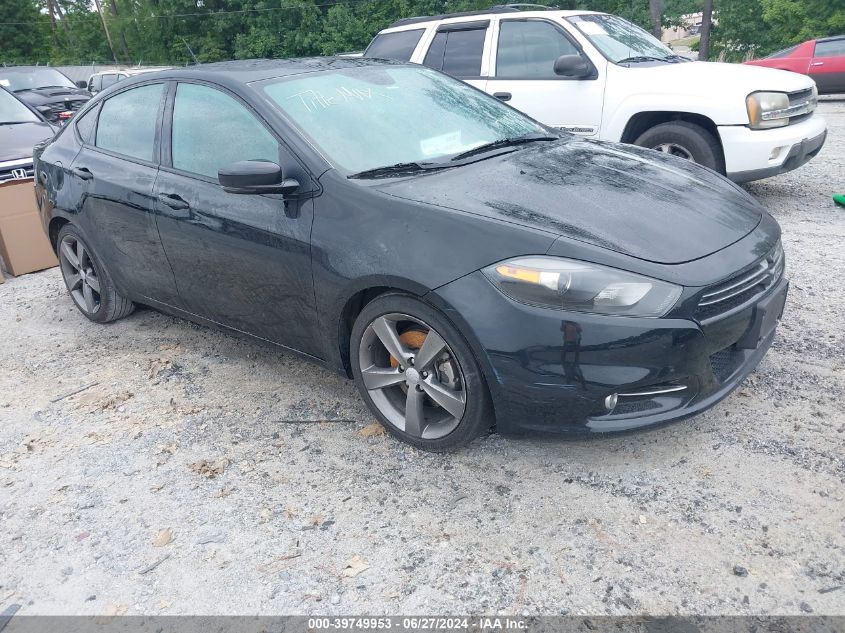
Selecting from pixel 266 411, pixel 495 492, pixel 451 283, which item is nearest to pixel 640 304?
pixel 451 283

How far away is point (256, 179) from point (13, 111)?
19.3 feet

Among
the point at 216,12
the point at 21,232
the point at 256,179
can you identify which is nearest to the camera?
the point at 256,179

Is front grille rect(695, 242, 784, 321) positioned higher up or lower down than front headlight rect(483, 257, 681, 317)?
lower down

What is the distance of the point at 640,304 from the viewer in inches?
98.2

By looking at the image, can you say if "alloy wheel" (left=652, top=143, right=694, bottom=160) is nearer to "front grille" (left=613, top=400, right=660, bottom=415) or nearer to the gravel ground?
the gravel ground

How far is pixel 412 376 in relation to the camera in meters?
2.95

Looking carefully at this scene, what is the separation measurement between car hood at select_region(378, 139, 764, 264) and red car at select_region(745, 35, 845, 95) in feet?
45.5

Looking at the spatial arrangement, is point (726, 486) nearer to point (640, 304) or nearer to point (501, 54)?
point (640, 304)

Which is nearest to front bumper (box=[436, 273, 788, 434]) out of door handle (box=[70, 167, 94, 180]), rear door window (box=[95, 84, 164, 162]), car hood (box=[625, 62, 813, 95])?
rear door window (box=[95, 84, 164, 162])

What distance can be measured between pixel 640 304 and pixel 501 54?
5264mm

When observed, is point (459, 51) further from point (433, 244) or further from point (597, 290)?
point (597, 290)

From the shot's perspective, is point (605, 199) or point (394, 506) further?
point (605, 199)

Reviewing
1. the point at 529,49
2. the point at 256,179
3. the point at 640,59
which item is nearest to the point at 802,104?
the point at 640,59

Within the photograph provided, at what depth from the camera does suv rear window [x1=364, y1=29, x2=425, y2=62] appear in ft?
24.5
